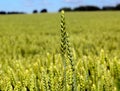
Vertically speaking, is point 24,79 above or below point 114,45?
above

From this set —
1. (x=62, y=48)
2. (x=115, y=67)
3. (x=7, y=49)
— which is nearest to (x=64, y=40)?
(x=62, y=48)

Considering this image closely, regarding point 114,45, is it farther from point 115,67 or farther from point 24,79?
point 24,79

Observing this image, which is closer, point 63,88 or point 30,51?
point 63,88

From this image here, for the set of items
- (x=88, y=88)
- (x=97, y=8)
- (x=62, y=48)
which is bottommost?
(x=97, y=8)

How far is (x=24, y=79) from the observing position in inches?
93.4

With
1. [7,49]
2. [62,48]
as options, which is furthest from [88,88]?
[7,49]

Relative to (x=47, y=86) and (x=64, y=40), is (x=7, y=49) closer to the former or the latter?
(x=47, y=86)

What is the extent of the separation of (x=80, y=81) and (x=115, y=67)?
74cm

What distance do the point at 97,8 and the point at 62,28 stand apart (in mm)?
55280

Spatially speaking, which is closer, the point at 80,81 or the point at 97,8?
the point at 80,81

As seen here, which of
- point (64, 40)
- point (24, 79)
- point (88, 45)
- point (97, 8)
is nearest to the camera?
point (64, 40)

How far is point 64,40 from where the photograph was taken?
1.56m

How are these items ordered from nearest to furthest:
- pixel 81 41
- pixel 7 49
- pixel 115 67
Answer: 1. pixel 115 67
2. pixel 7 49
3. pixel 81 41

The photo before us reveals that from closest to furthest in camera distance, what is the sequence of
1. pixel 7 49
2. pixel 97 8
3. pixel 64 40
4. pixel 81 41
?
pixel 64 40 → pixel 7 49 → pixel 81 41 → pixel 97 8
